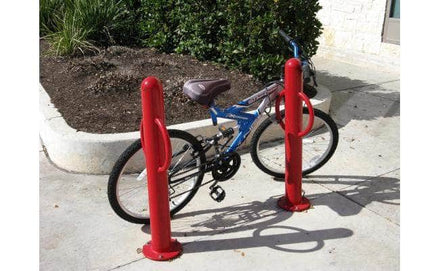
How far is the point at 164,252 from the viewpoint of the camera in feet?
11.3

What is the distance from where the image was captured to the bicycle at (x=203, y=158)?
12.1ft

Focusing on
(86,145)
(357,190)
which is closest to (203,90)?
(86,145)

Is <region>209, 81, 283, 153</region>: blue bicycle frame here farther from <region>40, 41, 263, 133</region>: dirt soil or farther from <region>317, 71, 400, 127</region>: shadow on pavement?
<region>317, 71, 400, 127</region>: shadow on pavement

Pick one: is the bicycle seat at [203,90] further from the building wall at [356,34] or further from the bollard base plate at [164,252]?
the building wall at [356,34]

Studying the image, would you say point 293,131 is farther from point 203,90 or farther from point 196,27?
point 196,27

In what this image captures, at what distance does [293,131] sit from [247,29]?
7.19 feet

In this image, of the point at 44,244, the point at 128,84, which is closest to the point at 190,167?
the point at 44,244

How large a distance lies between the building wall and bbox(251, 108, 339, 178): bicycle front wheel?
3330 millimetres

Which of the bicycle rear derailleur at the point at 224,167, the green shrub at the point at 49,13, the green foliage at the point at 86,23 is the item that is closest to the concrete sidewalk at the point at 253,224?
the bicycle rear derailleur at the point at 224,167

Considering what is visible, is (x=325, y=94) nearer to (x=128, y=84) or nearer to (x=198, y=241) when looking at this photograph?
(x=128, y=84)

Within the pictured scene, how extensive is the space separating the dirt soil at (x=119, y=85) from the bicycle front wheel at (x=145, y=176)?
74cm

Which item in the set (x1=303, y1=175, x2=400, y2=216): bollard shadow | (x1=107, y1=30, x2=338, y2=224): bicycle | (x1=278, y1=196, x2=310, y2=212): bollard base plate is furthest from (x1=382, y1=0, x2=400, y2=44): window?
(x1=278, y1=196, x2=310, y2=212): bollard base plate

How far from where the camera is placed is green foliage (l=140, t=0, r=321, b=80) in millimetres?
5605

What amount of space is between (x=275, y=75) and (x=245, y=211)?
226cm
